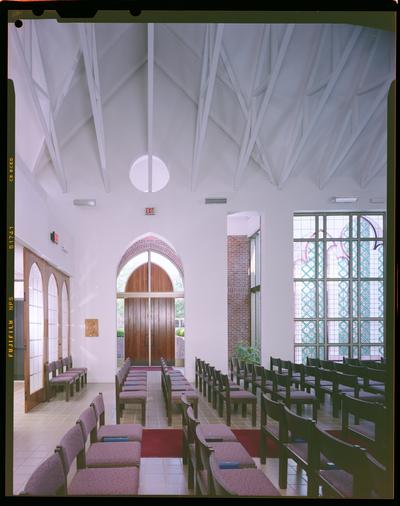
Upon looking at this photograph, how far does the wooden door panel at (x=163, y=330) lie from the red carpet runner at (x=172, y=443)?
8.41 metres

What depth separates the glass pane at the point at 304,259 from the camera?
11.1 m

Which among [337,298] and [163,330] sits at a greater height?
[337,298]

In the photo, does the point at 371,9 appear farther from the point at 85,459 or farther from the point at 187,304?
the point at 187,304

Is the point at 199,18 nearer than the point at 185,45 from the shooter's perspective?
Yes

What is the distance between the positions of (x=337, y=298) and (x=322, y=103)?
16.2ft

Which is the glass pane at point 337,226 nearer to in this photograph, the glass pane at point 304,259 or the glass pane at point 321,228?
the glass pane at point 321,228

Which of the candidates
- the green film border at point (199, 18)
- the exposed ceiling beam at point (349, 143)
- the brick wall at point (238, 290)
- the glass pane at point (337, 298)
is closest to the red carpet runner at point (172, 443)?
the green film border at point (199, 18)

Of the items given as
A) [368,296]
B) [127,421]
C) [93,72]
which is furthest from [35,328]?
[368,296]

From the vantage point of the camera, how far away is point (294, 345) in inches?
433

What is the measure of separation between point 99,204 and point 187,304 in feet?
10.6

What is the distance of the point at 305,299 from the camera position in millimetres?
11125

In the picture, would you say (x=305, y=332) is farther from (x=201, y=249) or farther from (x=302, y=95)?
(x=302, y=95)

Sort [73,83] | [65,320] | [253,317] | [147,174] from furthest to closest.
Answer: [253,317] → [147,174] → [65,320] → [73,83]
